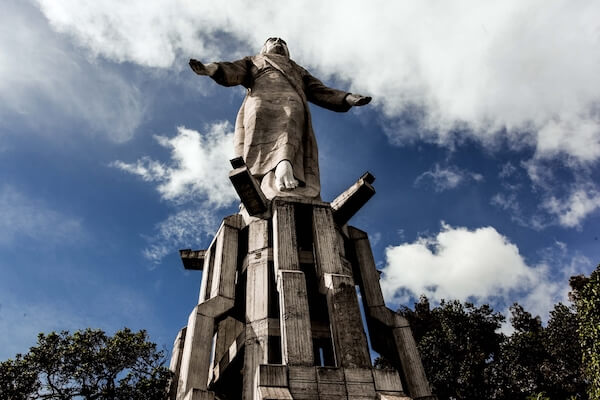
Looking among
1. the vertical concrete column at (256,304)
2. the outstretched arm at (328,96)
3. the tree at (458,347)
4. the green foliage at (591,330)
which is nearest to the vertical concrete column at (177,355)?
the vertical concrete column at (256,304)

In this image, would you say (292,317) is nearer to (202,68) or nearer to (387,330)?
Answer: (387,330)

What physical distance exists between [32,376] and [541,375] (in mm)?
21469

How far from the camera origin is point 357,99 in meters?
10.5

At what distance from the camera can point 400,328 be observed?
23.0 feet

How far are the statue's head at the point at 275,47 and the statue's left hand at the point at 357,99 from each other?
7.18ft

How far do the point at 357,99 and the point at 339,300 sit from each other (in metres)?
5.82

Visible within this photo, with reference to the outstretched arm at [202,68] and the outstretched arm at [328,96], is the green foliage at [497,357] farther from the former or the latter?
the outstretched arm at [202,68]

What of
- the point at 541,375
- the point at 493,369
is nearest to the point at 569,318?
the point at 541,375

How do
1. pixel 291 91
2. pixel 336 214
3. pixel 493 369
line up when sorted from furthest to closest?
pixel 493 369 < pixel 291 91 < pixel 336 214

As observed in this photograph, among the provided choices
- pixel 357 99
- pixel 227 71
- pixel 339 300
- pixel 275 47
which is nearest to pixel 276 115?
pixel 227 71

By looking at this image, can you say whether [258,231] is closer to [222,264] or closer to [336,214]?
[222,264]

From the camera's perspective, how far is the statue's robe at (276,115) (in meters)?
9.02

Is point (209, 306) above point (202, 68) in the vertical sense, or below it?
below

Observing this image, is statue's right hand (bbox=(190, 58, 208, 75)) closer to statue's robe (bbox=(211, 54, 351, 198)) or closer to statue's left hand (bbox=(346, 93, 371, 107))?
Answer: statue's robe (bbox=(211, 54, 351, 198))
